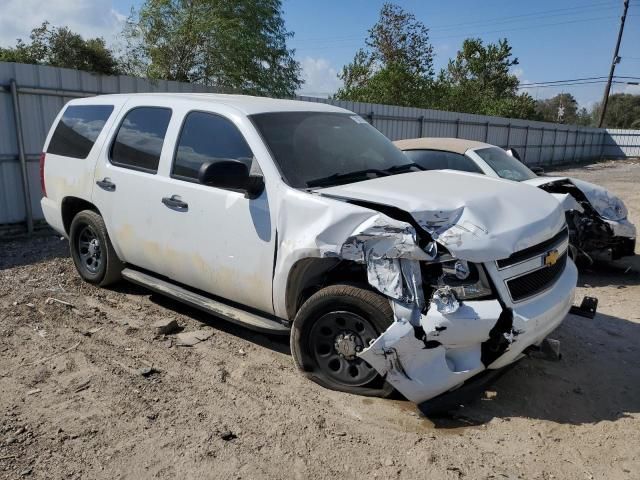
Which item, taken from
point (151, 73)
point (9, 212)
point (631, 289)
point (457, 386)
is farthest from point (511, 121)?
point (457, 386)

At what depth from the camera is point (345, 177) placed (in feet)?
13.0

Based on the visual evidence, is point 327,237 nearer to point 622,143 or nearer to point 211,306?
point 211,306

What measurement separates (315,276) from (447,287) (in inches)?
39.8

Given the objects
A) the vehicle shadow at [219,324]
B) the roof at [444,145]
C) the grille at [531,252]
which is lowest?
the vehicle shadow at [219,324]

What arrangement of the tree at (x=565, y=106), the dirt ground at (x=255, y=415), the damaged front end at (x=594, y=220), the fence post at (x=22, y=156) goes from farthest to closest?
the tree at (x=565, y=106) < the fence post at (x=22, y=156) < the damaged front end at (x=594, y=220) < the dirt ground at (x=255, y=415)

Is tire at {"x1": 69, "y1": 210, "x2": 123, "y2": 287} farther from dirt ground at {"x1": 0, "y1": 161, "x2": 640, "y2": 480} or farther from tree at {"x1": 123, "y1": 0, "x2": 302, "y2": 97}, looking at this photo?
tree at {"x1": 123, "y1": 0, "x2": 302, "y2": 97}

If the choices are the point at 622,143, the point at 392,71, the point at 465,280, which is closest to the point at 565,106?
the point at 622,143

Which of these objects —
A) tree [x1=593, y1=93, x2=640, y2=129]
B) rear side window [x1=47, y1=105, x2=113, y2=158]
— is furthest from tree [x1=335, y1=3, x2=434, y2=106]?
tree [x1=593, y1=93, x2=640, y2=129]

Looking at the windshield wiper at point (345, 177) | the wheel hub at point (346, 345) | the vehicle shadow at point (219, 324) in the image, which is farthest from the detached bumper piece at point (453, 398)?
the windshield wiper at point (345, 177)

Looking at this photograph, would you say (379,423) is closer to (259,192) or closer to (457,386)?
(457,386)

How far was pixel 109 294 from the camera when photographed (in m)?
5.42

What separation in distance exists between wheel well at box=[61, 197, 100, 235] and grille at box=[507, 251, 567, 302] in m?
4.23

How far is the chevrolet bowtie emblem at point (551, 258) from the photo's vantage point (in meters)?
3.46

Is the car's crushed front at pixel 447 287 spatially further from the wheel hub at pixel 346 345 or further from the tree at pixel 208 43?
the tree at pixel 208 43
